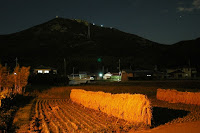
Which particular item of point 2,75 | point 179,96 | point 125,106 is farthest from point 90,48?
→ point 125,106

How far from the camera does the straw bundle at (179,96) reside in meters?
20.2

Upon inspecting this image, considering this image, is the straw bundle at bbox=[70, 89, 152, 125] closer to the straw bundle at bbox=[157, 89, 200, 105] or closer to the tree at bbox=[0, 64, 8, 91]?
the straw bundle at bbox=[157, 89, 200, 105]

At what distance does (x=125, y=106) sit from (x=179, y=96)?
1046cm

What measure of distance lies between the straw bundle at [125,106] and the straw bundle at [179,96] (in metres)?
8.39

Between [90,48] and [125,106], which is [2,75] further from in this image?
[90,48]

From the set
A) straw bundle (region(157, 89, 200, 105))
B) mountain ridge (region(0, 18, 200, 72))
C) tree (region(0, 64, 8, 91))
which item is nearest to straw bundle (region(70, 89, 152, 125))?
straw bundle (region(157, 89, 200, 105))

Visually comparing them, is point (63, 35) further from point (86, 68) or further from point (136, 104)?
point (136, 104)

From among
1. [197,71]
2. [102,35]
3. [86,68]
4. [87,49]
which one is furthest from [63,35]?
[197,71]

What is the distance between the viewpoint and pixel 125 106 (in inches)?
528

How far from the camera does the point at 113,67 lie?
11250cm

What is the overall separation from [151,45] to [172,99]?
15641cm

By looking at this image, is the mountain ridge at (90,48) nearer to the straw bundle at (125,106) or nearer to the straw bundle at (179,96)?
the straw bundle at (179,96)

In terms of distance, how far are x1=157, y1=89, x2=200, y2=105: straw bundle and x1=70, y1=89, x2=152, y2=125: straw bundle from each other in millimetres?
8394

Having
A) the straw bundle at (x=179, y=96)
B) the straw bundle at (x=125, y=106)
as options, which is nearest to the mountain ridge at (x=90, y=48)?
the straw bundle at (x=179, y=96)
